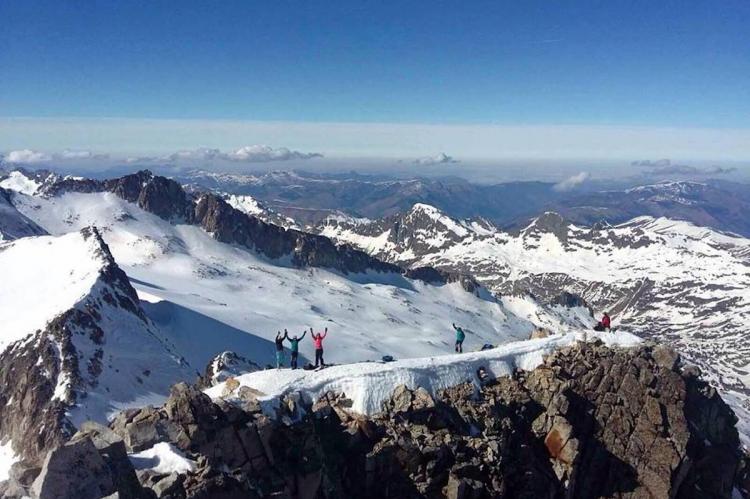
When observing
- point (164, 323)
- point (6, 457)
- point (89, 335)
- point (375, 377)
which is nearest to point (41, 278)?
point (164, 323)

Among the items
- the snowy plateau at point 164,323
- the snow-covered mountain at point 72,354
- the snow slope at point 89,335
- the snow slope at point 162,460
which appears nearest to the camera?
the snow slope at point 162,460

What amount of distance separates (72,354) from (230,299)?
77.4 m

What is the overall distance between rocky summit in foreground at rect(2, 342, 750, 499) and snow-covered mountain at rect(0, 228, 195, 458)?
3196 cm

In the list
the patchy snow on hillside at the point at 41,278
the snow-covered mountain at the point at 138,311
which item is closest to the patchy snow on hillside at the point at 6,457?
the snow-covered mountain at the point at 138,311

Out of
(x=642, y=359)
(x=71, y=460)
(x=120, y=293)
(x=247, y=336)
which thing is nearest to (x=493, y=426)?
(x=642, y=359)

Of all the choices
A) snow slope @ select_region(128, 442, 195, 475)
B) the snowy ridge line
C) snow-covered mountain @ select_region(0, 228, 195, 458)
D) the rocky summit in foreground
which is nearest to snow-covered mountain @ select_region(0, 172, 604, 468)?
snow-covered mountain @ select_region(0, 228, 195, 458)

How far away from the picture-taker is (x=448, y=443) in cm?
A: 2886

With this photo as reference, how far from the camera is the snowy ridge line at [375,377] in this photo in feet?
→ 101

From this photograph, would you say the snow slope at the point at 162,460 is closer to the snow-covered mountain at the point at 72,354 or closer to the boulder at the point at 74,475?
the boulder at the point at 74,475

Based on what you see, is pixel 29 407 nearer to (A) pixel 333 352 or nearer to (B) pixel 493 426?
(B) pixel 493 426

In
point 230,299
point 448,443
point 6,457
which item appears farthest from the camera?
point 230,299

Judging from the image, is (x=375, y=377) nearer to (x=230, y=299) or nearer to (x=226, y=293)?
(x=230, y=299)

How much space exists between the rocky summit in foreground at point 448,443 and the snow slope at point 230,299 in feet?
214

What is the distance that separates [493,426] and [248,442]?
1444cm
